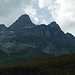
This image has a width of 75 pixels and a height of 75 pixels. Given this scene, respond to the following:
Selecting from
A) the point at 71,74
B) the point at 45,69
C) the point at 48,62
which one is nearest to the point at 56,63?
the point at 48,62

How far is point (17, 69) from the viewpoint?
50.6 meters

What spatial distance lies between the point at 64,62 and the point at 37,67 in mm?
9379

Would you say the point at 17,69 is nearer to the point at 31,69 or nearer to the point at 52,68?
the point at 31,69

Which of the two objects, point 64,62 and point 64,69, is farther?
point 64,62

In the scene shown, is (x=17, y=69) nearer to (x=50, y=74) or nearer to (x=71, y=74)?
(x=50, y=74)

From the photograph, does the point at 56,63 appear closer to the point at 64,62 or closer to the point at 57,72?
the point at 64,62

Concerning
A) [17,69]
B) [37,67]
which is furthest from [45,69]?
[17,69]

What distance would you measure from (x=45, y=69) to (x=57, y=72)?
3252mm

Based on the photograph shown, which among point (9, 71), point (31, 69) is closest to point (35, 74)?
point (31, 69)

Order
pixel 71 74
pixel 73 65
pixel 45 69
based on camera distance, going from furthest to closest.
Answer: pixel 73 65, pixel 45 69, pixel 71 74

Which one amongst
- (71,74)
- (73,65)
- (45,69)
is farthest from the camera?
(73,65)

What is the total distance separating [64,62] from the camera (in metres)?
A: 59.1

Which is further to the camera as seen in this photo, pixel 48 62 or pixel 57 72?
pixel 48 62

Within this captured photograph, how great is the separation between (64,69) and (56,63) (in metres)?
5.34
